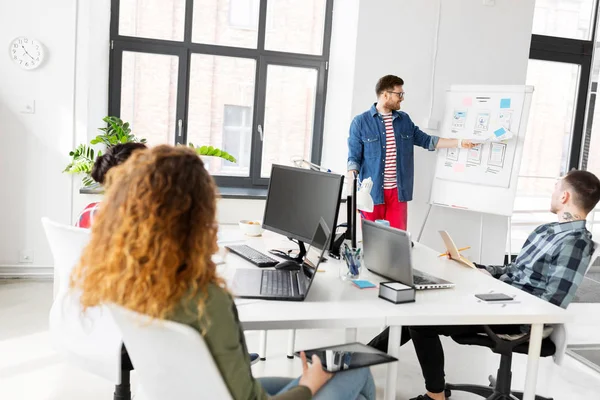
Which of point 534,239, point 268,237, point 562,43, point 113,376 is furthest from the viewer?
point 562,43

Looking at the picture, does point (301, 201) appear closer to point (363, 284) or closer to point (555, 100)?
point (363, 284)

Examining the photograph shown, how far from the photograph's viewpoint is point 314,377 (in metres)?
1.56

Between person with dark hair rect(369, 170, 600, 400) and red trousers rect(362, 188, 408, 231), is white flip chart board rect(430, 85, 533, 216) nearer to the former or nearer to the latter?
red trousers rect(362, 188, 408, 231)

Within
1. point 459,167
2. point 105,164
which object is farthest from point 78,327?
point 459,167

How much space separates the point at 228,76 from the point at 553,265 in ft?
10.3

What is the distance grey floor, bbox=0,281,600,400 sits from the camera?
9.12ft

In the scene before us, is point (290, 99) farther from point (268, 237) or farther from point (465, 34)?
point (268, 237)

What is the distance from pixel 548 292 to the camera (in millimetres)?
2359

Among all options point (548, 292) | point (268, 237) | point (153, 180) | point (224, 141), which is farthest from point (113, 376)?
point (224, 141)

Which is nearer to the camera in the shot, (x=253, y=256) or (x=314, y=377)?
(x=314, y=377)

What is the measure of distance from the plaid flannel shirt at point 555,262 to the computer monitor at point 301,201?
0.86m

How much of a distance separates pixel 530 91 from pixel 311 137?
5.59ft

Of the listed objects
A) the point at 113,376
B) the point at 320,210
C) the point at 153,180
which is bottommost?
the point at 113,376

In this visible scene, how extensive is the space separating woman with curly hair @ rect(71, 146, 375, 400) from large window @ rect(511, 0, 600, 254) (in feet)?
15.9
